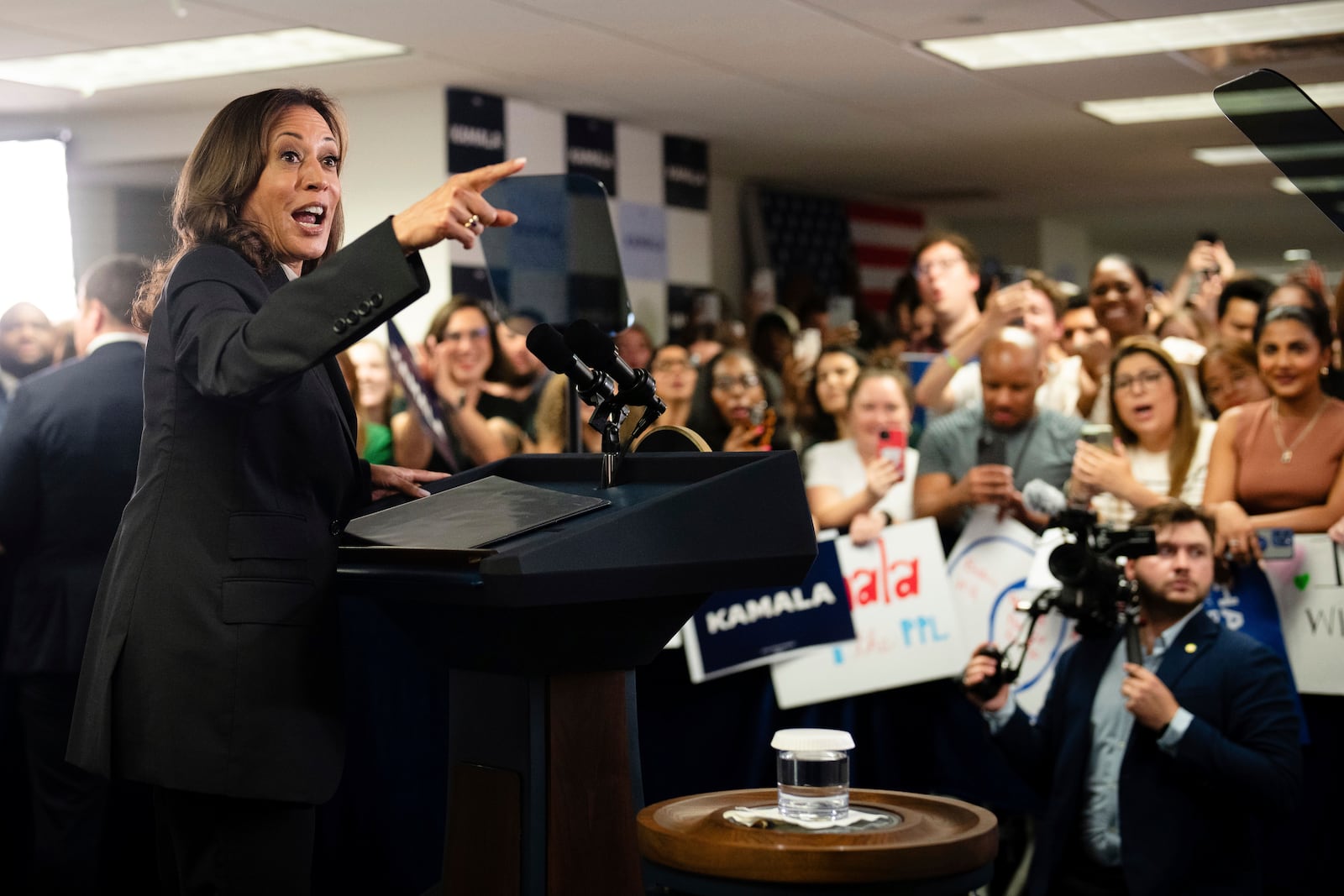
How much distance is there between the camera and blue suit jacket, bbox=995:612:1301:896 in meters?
2.78

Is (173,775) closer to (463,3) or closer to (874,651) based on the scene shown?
(874,651)

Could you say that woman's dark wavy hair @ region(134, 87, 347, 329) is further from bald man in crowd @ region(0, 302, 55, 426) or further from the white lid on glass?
bald man in crowd @ region(0, 302, 55, 426)

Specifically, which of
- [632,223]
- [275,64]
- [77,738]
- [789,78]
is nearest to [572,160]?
[632,223]

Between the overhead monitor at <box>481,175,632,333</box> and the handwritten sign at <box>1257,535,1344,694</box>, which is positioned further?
the handwritten sign at <box>1257,535,1344,694</box>

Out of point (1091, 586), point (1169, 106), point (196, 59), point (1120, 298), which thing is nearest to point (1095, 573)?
point (1091, 586)

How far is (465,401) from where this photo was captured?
518cm

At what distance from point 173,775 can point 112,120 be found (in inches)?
298

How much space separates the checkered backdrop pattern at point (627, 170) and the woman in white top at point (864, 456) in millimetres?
3685

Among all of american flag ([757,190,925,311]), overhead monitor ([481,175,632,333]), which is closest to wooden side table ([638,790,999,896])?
overhead monitor ([481,175,632,333])

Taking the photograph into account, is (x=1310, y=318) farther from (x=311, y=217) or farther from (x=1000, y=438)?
(x=311, y=217)

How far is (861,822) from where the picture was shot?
1.63 meters

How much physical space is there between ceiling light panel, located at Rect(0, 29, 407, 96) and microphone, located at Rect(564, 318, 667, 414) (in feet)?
17.2

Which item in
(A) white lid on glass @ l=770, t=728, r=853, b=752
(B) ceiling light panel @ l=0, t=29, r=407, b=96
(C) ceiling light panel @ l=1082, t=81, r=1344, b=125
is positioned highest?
(C) ceiling light panel @ l=1082, t=81, r=1344, b=125

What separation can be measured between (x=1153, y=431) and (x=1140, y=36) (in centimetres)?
389
